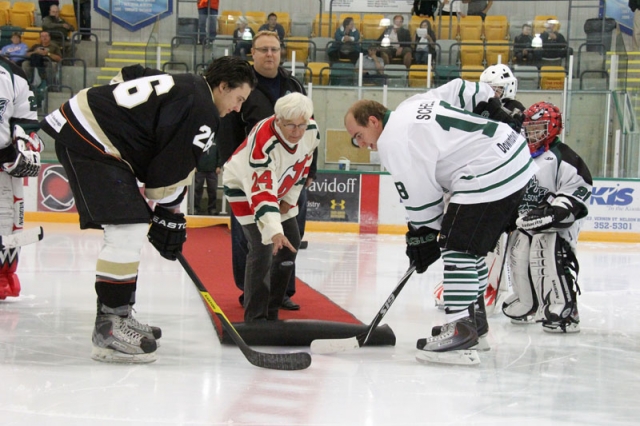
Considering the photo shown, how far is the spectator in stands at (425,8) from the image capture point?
12.0 metres

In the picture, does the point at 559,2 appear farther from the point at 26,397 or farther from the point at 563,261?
the point at 26,397

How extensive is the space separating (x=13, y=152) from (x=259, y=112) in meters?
1.27

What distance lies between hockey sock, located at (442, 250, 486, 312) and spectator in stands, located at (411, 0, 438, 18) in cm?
937

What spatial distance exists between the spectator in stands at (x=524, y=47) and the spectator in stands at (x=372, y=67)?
5.89ft

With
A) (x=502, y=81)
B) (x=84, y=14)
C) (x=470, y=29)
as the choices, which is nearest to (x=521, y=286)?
(x=502, y=81)

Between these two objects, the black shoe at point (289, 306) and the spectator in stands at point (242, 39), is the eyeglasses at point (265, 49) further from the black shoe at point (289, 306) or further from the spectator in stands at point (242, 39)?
the spectator in stands at point (242, 39)

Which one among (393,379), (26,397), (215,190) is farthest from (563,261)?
(215,190)

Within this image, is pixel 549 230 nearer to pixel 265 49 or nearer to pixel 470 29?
pixel 265 49

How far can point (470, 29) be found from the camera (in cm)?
1194

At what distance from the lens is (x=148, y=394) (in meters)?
2.62

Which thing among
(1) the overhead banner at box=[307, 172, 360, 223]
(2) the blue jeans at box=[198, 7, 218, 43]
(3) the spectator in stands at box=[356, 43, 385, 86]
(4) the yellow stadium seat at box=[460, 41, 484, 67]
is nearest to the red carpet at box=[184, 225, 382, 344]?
(1) the overhead banner at box=[307, 172, 360, 223]

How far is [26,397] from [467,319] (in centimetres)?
161

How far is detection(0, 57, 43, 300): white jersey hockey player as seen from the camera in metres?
4.20

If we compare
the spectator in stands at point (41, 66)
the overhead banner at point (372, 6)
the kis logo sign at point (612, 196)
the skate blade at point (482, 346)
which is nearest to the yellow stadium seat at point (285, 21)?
the overhead banner at point (372, 6)
